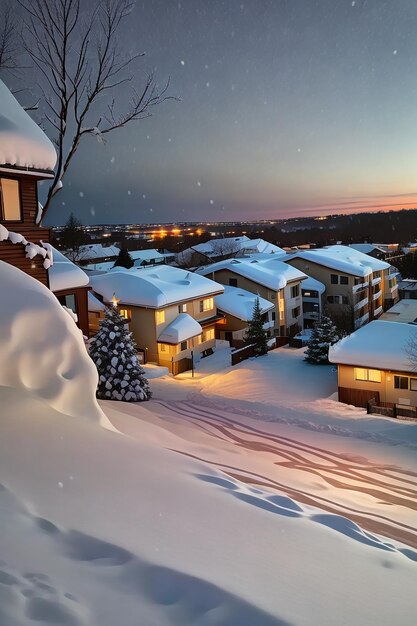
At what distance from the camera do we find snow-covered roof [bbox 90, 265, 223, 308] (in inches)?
1097

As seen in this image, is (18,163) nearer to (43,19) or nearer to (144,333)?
(43,19)

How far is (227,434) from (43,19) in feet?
42.3

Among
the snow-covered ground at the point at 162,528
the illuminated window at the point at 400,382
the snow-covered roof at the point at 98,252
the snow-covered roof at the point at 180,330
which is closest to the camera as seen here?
the snow-covered ground at the point at 162,528

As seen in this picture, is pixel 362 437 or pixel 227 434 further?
pixel 362 437

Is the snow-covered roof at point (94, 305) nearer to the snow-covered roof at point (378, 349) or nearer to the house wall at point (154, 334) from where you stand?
the house wall at point (154, 334)

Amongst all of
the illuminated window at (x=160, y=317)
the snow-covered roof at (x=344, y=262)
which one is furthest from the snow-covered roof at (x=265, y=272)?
the illuminated window at (x=160, y=317)

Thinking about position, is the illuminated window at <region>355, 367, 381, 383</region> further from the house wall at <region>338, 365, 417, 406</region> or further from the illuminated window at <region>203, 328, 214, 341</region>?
the illuminated window at <region>203, 328, 214, 341</region>

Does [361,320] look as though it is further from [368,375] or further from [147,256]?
[147,256]

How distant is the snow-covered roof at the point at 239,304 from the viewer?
32.8 m

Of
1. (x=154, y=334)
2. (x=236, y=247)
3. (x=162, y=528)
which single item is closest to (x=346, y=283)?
(x=154, y=334)

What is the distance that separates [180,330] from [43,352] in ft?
65.5

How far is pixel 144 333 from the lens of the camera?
28156mm

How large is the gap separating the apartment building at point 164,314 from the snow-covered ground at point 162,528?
54.8 feet

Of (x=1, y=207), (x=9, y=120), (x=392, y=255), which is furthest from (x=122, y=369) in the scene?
(x=392, y=255)
